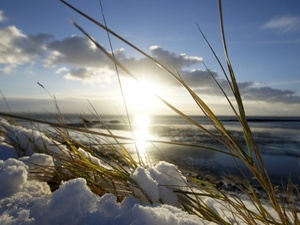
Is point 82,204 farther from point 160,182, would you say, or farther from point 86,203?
point 160,182

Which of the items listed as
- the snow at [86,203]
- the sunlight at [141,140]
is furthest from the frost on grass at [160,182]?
the sunlight at [141,140]

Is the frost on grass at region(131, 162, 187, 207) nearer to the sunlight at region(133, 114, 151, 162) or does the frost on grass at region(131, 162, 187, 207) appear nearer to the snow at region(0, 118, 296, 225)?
the snow at region(0, 118, 296, 225)

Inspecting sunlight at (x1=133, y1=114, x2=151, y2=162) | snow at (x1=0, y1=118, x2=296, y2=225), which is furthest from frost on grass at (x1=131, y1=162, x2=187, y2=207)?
sunlight at (x1=133, y1=114, x2=151, y2=162)

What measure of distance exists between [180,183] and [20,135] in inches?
73.6

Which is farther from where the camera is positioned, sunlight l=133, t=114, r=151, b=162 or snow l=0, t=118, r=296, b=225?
sunlight l=133, t=114, r=151, b=162

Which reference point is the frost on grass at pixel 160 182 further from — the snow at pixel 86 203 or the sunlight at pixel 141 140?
the sunlight at pixel 141 140

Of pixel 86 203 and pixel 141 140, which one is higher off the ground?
pixel 141 140

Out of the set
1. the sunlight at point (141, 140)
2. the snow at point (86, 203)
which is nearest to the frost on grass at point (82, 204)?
the snow at point (86, 203)

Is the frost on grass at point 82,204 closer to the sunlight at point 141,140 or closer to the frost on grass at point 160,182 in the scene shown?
the frost on grass at point 160,182

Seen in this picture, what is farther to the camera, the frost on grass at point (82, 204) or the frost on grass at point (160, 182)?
the frost on grass at point (160, 182)

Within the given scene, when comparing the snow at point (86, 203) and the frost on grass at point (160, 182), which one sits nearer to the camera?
the snow at point (86, 203)

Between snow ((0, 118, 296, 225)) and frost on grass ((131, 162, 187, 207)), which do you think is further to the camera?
frost on grass ((131, 162, 187, 207))

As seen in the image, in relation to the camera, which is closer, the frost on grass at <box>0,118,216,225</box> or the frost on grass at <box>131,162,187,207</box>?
the frost on grass at <box>0,118,216,225</box>

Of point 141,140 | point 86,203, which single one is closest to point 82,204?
point 86,203
